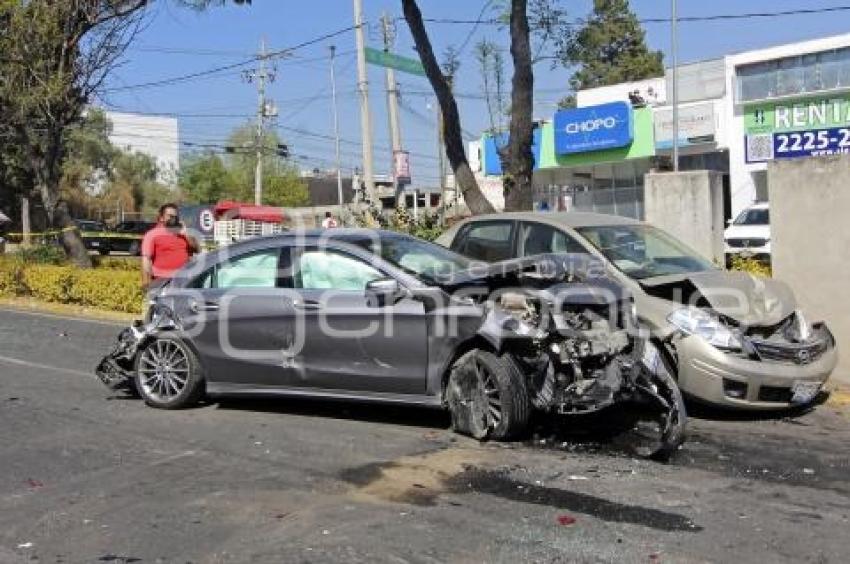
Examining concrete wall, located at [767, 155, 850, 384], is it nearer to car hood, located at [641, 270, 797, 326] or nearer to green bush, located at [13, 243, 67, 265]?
car hood, located at [641, 270, 797, 326]

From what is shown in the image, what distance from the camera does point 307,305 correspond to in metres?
7.80

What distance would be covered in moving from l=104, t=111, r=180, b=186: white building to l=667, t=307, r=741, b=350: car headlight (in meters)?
85.0

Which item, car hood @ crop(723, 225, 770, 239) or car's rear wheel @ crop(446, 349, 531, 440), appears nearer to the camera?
car's rear wheel @ crop(446, 349, 531, 440)

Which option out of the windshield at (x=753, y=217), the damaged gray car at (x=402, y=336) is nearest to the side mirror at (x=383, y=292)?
the damaged gray car at (x=402, y=336)

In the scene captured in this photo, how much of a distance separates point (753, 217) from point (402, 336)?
17517mm

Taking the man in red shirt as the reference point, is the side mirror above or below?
below

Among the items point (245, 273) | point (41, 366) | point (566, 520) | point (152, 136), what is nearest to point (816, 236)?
point (245, 273)

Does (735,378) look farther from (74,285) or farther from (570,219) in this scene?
(74,285)

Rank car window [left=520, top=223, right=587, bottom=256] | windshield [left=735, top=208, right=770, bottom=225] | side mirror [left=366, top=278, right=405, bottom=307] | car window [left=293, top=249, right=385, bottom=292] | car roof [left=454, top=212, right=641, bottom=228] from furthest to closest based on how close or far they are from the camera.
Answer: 1. windshield [left=735, top=208, right=770, bottom=225]
2. car roof [left=454, top=212, right=641, bottom=228]
3. car window [left=520, top=223, right=587, bottom=256]
4. car window [left=293, top=249, right=385, bottom=292]
5. side mirror [left=366, top=278, right=405, bottom=307]

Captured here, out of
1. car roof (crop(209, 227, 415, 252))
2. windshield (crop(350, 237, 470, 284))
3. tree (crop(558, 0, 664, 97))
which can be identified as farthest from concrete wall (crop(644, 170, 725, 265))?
tree (crop(558, 0, 664, 97))

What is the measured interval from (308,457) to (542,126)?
3205 centimetres

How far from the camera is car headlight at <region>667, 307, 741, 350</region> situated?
293 inches

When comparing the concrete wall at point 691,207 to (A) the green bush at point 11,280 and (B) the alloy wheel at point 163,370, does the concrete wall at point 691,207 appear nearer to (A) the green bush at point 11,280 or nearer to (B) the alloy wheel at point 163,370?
(B) the alloy wheel at point 163,370

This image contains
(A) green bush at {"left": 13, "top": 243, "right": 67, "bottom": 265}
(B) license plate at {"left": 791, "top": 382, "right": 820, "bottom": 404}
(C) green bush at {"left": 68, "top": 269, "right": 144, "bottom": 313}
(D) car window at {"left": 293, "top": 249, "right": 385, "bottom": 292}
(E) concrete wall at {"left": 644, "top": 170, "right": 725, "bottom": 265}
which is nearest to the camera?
(B) license plate at {"left": 791, "top": 382, "right": 820, "bottom": 404}
